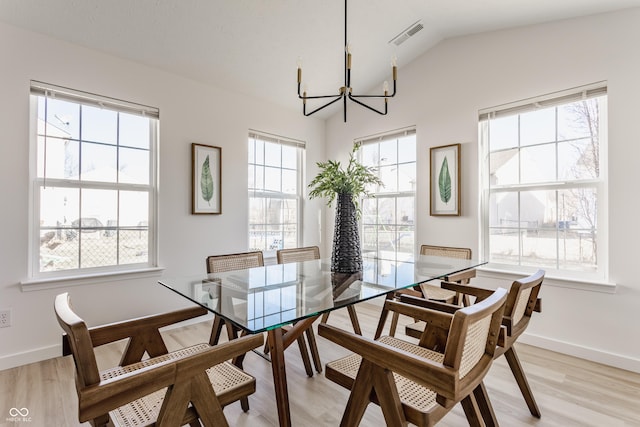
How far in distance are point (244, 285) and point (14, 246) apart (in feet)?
6.33

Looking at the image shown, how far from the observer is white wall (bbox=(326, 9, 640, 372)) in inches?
92.8

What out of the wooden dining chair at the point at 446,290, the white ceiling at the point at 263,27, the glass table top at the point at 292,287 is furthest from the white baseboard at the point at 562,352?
the white ceiling at the point at 263,27

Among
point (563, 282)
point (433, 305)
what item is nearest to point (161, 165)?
point (433, 305)

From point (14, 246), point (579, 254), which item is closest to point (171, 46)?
point (14, 246)

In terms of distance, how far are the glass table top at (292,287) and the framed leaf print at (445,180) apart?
0.97m

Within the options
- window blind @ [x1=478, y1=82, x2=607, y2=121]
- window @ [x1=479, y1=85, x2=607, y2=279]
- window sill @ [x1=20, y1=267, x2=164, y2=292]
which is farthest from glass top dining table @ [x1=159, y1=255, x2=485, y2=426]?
window blind @ [x1=478, y1=82, x2=607, y2=121]

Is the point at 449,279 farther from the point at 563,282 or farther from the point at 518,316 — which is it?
the point at 563,282

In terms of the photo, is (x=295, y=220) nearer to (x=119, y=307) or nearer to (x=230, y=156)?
(x=230, y=156)

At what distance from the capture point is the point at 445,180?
333 cm

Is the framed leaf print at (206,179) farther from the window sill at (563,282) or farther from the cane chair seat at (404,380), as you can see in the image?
the window sill at (563,282)

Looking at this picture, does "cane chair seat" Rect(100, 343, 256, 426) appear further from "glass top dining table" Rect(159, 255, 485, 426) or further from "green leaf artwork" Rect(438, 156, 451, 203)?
"green leaf artwork" Rect(438, 156, 451, 203)

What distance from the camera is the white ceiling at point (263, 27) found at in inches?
93.0

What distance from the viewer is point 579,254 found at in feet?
8.69

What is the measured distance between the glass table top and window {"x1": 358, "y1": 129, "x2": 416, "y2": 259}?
4.21 feet
